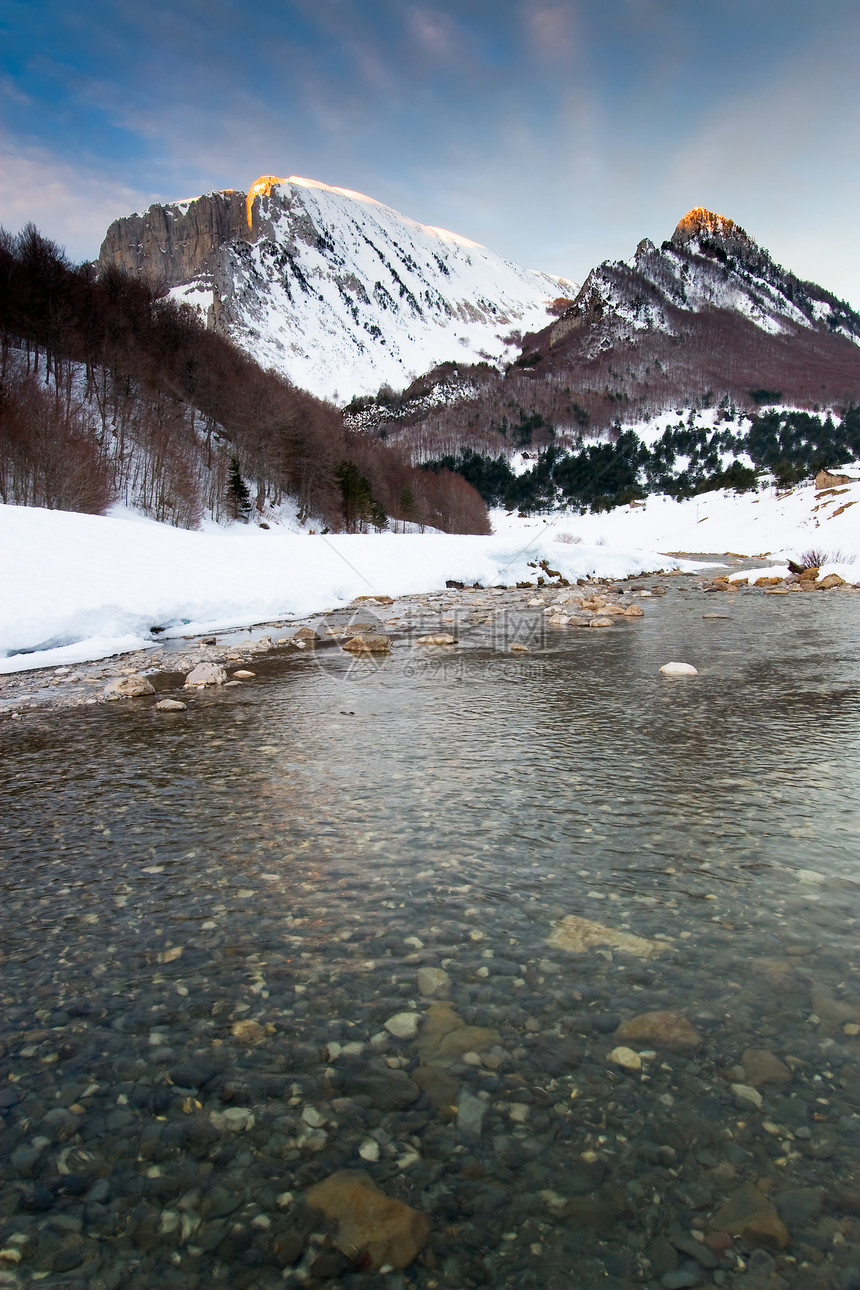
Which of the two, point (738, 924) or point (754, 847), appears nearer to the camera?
point (738, 924)

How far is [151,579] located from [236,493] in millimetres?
38777

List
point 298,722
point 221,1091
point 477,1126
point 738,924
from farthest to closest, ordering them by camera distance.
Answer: point 298,722 → point 738,924 → point 221,1091 → point 477,1126

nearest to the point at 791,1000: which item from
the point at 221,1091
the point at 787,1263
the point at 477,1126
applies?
the point at 787,1263

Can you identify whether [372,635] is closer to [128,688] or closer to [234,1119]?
[128,688]

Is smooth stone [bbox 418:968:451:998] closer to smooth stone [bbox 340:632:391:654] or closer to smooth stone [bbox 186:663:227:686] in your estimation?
smooth stone [bbox 186:663:227:686]

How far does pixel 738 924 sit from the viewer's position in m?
3.12

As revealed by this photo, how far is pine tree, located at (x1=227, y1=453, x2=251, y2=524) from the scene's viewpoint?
52.7 meters

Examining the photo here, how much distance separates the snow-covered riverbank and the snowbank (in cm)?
3

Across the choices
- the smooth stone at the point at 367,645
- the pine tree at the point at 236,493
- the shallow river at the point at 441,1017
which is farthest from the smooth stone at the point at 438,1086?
the pine tree at the point at 236,493

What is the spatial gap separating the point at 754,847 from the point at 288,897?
108 inches

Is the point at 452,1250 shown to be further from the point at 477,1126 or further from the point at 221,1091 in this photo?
the point at 221,1091

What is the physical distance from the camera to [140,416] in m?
51.6

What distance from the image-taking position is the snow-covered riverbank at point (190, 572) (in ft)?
43.0

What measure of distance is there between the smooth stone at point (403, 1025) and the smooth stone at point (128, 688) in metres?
7.37
